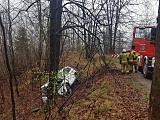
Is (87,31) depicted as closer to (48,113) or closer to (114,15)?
(48,113)

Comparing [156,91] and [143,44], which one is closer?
[156,91]

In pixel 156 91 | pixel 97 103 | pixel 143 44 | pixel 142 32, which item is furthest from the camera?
pixel 142 32

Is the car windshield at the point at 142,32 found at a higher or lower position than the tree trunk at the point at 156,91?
higher

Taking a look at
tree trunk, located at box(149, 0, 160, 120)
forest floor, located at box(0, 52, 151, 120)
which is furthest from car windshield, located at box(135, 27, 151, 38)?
tree trunk, located at box(149, 0, 160, 120)

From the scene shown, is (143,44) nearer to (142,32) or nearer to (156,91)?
(142,32)

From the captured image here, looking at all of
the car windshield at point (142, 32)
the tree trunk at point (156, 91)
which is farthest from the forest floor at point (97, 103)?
the car windshield at point (142, 32)

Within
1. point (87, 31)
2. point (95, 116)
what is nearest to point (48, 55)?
point (87, 31)

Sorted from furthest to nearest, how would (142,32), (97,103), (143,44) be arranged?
(142,32) → (143,44) → (97,103)

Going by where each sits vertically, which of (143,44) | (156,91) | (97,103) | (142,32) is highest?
(142,32)

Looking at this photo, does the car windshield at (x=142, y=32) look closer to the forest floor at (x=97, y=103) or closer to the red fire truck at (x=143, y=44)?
the red fire truck at (x=143, y=44)

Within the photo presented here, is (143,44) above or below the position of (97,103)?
above

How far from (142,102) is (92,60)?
307cm

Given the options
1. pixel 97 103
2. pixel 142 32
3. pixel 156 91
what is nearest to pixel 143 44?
pixel 142 32

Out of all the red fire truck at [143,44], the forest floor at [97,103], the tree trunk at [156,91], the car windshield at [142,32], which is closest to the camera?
the tree trunk at [156,91]
